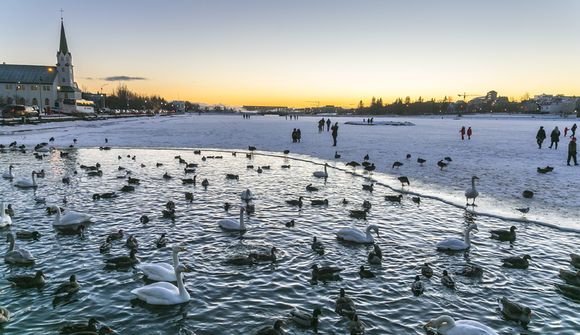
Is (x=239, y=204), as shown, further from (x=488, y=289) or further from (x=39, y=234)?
(x=488, y=289)

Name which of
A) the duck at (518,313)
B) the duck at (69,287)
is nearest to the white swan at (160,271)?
the duck at (69,287)

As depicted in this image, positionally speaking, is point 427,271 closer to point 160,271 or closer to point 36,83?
point 160,271

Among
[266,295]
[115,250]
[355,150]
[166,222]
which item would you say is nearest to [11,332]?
[115,250]

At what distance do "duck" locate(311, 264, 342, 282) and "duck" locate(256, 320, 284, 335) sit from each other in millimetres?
2744

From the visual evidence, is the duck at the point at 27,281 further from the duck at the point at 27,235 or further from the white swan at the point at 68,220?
the white swan at the point at 68,220

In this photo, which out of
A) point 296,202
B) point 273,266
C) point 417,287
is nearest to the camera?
point 417,287

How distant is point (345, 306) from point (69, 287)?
21.6 feet

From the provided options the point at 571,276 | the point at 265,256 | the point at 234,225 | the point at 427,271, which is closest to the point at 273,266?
the point at 265,256

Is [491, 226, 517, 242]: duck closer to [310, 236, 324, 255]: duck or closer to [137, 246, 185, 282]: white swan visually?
[310, 236, 324, 255]: duck

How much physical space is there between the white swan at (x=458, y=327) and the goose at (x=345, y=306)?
5.23ft

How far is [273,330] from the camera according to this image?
8.12m

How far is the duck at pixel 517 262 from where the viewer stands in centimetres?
1167

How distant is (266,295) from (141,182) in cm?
1610

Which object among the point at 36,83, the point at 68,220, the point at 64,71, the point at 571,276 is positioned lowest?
the point at 571,276
